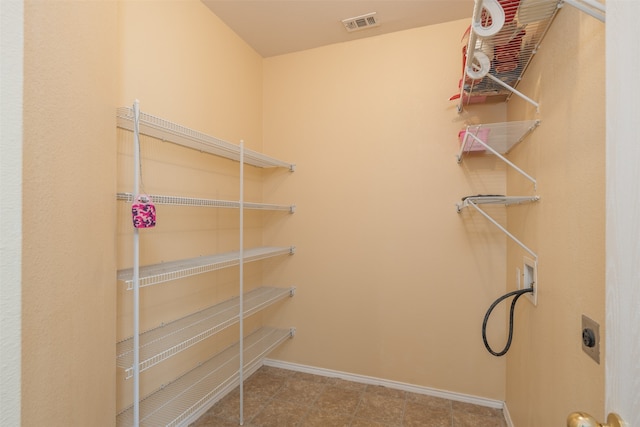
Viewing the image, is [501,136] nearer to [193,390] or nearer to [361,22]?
[361,22]

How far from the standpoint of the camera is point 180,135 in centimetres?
159

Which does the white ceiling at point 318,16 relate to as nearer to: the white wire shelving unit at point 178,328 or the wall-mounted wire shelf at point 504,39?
the wall-mounted wire shelf at point 504,39

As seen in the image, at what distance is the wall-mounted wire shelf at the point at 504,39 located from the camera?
3.23 feet

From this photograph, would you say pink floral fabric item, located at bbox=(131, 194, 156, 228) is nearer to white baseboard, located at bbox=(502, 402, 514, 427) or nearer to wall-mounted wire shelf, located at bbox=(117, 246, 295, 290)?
wall-mounted wire shelf, located at bbox=(117, 246, 295, 290)

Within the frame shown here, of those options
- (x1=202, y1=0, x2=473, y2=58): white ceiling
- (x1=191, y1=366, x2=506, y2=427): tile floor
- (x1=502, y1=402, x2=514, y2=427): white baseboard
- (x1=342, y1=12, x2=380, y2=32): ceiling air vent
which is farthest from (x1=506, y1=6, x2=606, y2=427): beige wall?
(x1=342, y1=12, x2=380, y2=32): ceiling air vent

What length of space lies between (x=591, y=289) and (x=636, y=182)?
59 cm

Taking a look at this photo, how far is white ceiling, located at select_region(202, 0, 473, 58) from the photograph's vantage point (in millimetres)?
1951

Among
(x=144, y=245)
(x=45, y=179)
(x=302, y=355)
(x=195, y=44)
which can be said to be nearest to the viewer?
(x=45, y=179)

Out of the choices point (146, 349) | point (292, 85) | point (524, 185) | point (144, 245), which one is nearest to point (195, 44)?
point (292, 85)

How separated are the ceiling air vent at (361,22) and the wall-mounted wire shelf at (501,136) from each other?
108 cm

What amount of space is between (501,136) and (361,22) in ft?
4.20

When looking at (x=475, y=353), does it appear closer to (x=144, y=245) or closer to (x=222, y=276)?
(x=222, y=276)

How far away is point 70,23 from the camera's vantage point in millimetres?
1063

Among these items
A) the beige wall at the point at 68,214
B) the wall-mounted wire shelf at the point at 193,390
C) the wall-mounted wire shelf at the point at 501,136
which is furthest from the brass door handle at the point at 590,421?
the wall-mounted wire shelf at the point at 193,390
